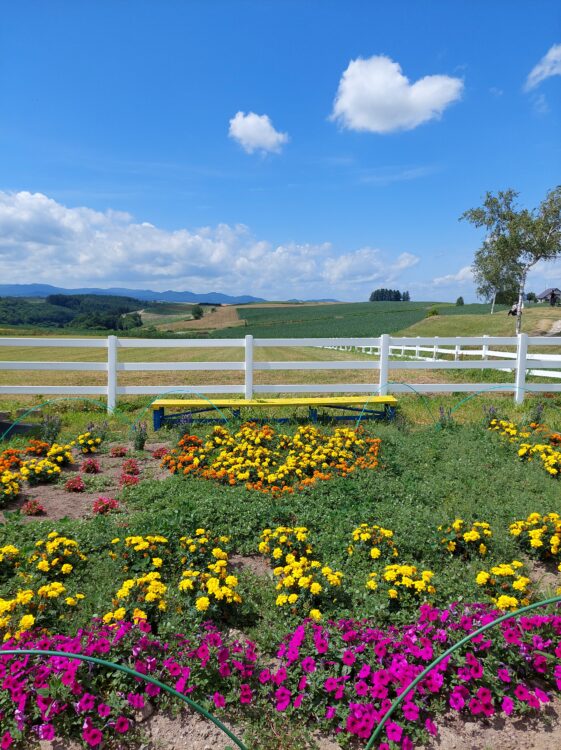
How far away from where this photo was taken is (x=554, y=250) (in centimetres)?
2219

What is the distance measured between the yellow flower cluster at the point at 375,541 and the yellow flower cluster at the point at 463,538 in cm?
43

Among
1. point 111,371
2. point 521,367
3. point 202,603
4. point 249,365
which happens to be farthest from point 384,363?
point 202,603

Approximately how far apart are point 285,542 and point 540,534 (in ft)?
6.84

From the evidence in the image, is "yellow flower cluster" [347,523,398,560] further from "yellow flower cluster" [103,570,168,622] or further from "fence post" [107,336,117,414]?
"fence post" [107,336,117,414]

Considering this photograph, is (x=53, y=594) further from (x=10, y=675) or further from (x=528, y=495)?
(x=528, y=495)

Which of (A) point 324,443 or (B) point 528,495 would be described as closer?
(B) point 528,495

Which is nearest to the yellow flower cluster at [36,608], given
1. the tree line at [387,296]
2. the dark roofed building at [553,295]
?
the dark roofed building at [553,295]

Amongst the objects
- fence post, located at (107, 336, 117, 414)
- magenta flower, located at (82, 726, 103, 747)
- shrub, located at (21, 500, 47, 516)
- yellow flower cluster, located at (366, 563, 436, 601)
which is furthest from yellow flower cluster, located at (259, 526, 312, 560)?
fence post, located at (107, 336, 117, 414)

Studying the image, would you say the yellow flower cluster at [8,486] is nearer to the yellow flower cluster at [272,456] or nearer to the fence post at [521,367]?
the yellow flower cluster at [272,456]

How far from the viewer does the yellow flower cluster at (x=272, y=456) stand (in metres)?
5.57

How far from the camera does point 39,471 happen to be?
567 cm

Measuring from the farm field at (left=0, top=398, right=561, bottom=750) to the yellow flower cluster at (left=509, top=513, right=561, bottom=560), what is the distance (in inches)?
1.3

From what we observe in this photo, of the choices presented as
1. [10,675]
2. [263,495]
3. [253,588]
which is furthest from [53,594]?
[263,495]

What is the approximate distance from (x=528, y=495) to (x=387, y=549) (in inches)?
81.3
